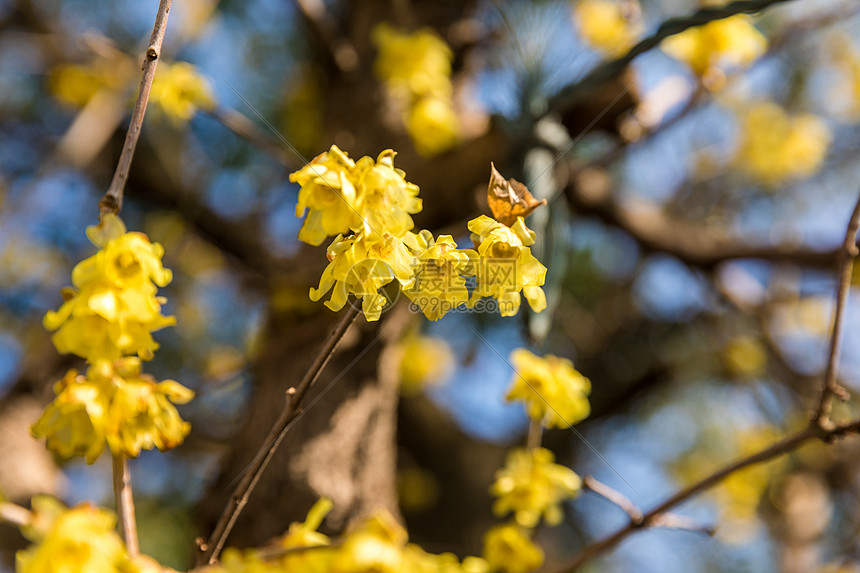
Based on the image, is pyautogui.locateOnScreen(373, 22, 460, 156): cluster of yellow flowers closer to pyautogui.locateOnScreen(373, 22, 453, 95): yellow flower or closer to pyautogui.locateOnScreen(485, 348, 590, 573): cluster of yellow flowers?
pyautogui.locateOnScreen(373, 22, 453, 95): yellow flower

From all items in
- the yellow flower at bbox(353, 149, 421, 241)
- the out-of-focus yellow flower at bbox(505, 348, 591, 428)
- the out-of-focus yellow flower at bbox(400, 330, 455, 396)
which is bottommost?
the out-of-focus yellow flower at bbox(400, 330, 455, 396)

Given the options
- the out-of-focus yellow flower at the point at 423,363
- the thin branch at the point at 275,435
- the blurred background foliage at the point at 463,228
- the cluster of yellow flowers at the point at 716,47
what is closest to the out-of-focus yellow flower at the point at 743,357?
the blurred background foliage at the point at 463,228

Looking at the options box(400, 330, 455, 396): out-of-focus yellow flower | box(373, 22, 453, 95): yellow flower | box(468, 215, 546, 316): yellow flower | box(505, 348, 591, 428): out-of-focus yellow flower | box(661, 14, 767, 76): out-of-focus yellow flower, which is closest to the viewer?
box(468, 215, 546, 316): yellow flower

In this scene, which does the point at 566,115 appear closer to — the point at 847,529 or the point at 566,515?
the point at 566,515

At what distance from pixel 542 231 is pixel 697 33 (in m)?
0.63

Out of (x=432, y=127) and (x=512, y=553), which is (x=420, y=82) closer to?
(x=432, y=127)

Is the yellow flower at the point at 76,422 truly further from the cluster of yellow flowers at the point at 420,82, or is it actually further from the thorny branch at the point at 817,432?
the cluster of yellow flowers at the point at 420,82

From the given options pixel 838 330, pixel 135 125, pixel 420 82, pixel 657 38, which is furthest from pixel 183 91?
pixel 838 330

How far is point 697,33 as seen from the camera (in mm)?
1208

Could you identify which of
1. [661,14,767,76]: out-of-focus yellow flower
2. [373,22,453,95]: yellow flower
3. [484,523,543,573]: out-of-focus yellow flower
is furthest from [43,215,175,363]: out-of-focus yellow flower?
[661,14,767,76]: out-of-focus yellow flower

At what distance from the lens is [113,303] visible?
498 mm

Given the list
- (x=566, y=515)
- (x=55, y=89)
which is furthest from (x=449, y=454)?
(x=55, y=89)

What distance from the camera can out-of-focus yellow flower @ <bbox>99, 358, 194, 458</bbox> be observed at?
53cm

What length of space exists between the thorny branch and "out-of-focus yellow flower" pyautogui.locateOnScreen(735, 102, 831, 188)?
5.26ft
